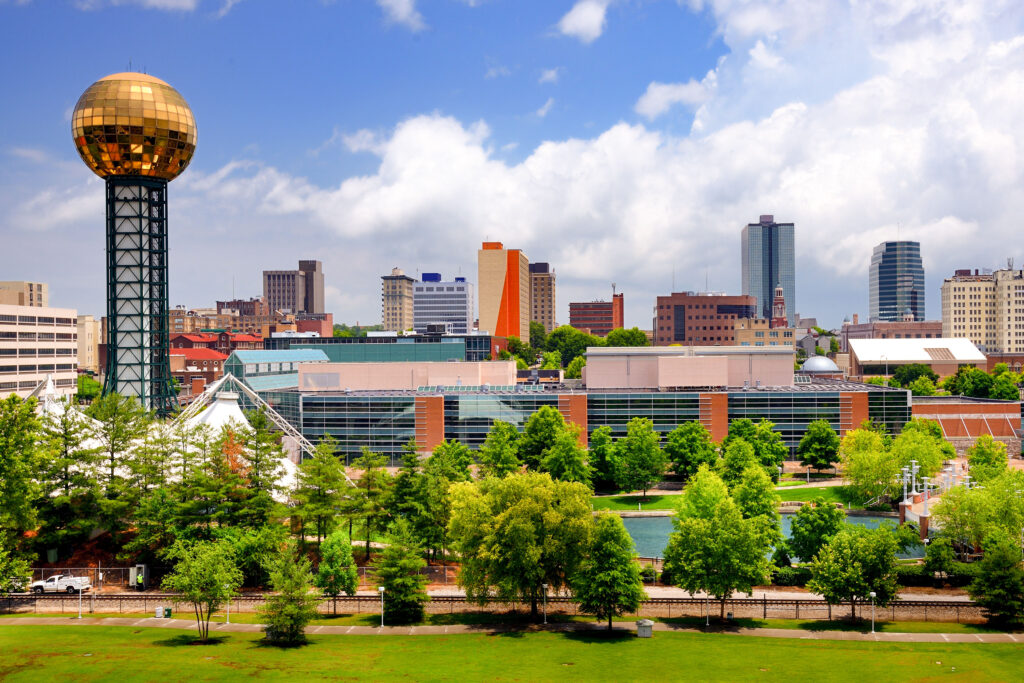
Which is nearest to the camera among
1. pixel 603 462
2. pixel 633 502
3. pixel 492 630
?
pixel 492 630

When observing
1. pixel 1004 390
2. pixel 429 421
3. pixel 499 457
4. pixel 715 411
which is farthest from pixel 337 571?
pixel 1004 390

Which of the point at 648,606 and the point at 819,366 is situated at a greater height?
the point at 819,366

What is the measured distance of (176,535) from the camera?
55.7 metres

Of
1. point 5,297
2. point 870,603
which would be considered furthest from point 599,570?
point 5,297

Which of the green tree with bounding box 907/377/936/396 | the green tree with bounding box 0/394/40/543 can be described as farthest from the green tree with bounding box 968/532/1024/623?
the green tree with bounding box 907/377/936/396

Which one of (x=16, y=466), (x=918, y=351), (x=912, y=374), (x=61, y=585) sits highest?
(x=918, y=351)

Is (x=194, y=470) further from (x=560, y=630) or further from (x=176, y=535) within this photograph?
(x=560, y=630)

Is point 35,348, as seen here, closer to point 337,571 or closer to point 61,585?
point 61,585

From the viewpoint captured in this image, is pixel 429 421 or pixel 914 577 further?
pixel 429 421

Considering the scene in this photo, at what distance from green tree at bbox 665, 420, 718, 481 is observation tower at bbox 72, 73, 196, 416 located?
5210 cm

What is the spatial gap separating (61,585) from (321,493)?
16.6 meters

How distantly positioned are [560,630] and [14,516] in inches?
1340

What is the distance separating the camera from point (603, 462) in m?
88.6

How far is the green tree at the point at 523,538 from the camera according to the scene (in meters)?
49.5
